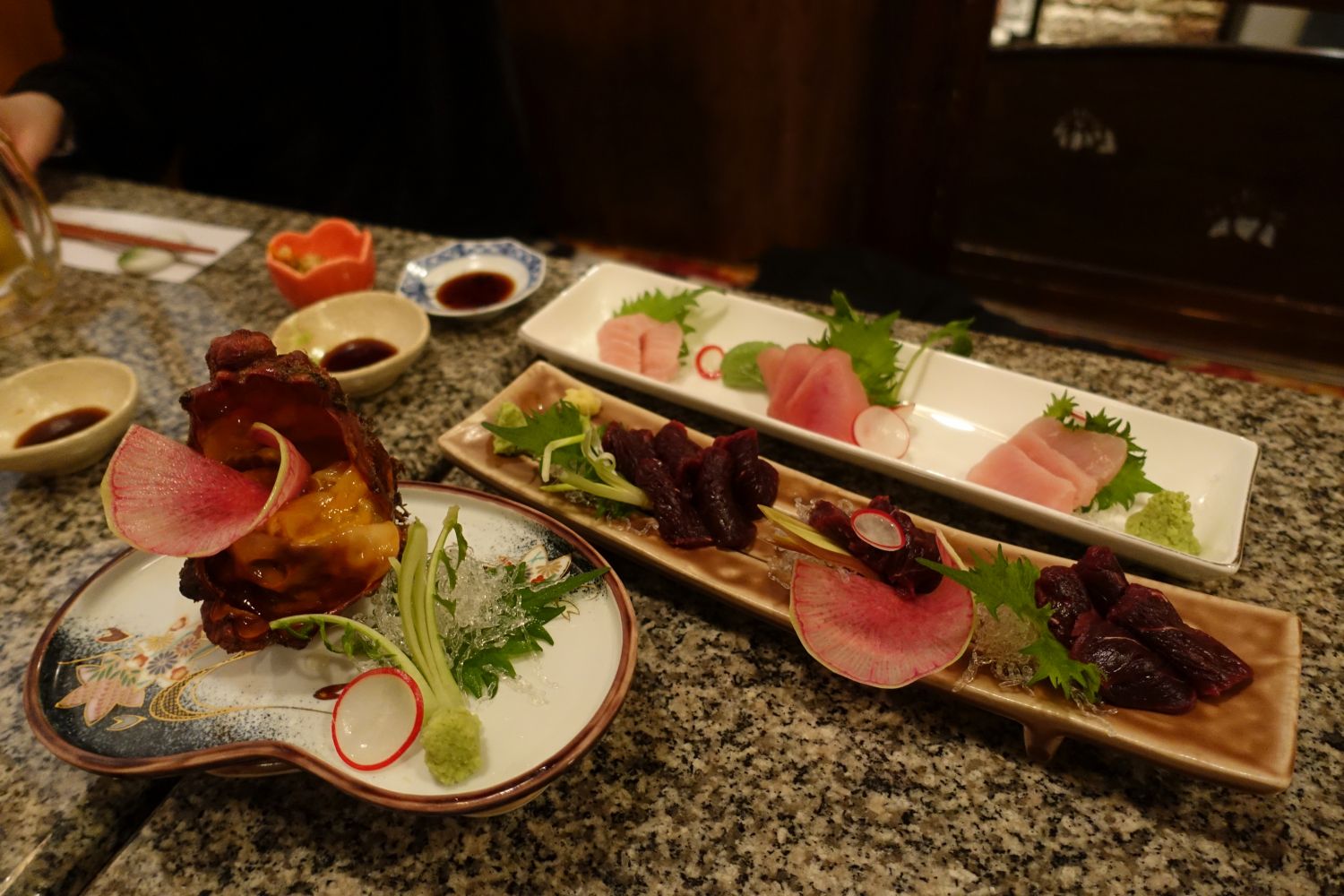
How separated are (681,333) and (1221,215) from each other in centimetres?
348

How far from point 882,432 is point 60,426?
7.42 feet

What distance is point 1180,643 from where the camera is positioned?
1.26 meters

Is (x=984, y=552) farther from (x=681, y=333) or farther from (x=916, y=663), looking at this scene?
(x=681, y=333)

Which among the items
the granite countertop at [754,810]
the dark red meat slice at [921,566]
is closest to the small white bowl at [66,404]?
the granite countertop at [754,810]

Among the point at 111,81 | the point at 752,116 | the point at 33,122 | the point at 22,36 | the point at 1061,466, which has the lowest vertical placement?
the point at 1061,466

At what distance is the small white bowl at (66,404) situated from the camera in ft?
6.15

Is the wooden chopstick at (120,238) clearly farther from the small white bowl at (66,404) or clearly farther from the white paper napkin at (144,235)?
the small white bowl at (66,404)

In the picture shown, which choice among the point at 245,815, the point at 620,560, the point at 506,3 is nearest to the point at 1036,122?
the point at 506,3

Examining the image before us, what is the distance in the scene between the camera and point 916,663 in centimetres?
129

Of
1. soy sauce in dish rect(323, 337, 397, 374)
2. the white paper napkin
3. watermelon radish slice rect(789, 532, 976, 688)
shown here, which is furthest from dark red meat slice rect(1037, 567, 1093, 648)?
the white paper napkin

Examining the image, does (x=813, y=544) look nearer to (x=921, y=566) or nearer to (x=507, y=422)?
(x=921, y=566)

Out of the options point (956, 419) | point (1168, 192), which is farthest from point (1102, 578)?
point (1168, 192)

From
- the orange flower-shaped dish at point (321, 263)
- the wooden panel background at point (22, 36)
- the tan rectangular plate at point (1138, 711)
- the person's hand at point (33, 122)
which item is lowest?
the tan rectangular plate at point (1138, 711)

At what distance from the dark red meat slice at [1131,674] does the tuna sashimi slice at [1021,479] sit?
1.52ft
